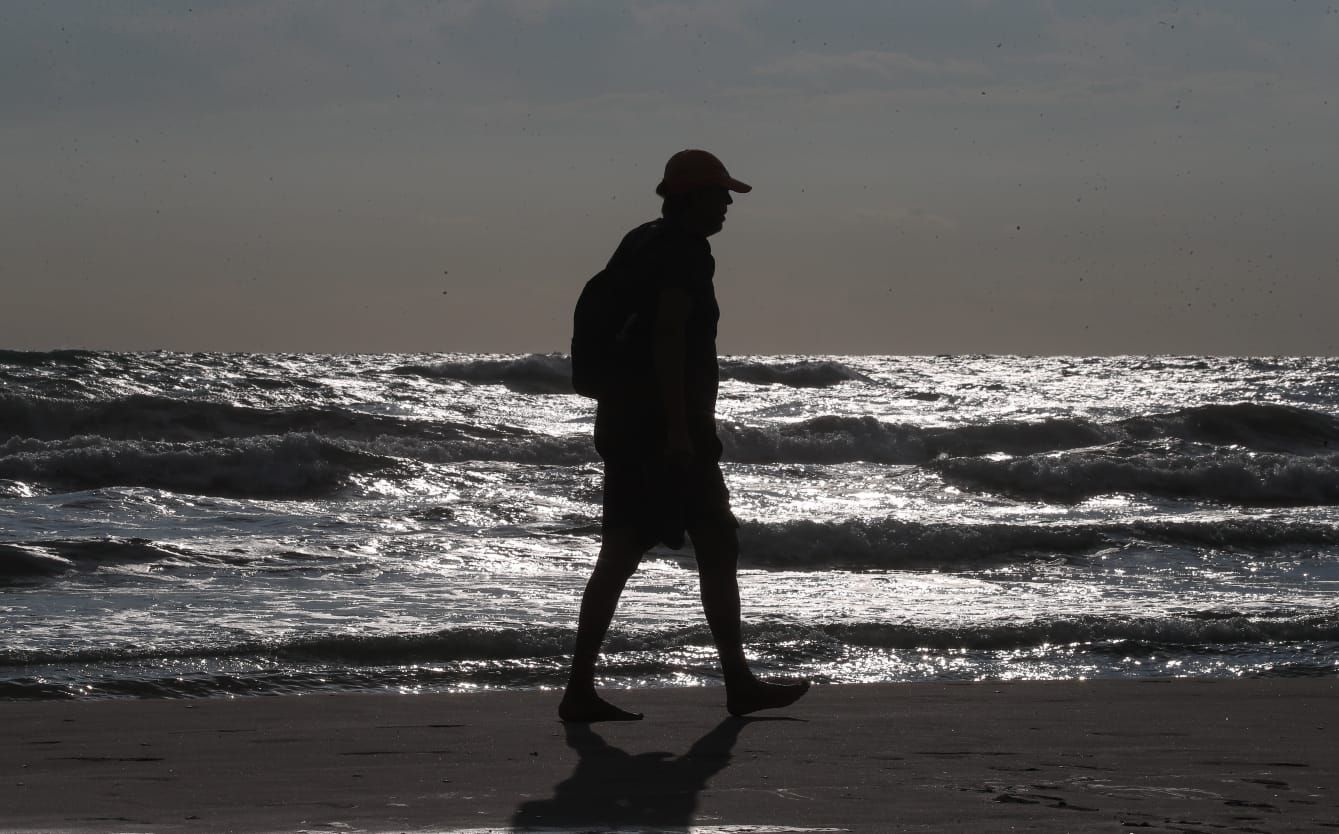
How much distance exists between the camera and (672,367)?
3.53 m

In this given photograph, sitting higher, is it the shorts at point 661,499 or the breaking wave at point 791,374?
the breaking wave at point 791,374

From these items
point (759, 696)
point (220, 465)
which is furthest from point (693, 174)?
point (220, 465)

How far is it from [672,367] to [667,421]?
0.43 ft

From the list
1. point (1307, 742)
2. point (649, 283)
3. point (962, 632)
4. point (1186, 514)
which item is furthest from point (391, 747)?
point (1186, 514)

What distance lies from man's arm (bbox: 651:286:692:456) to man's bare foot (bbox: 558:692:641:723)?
682 millimetres

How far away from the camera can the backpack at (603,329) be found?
11.9ft

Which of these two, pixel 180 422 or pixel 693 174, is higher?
pixel 693 174

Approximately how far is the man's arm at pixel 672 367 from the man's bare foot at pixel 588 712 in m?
0.68

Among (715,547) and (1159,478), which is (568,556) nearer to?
(715,547)

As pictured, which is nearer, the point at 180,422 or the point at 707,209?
the point at 707,209

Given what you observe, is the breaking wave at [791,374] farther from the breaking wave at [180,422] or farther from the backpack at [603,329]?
the backpack at [603,329]

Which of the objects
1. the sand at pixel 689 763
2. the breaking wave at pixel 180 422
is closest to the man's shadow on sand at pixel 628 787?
the sand at pixel 689 763

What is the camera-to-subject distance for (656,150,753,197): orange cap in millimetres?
3725

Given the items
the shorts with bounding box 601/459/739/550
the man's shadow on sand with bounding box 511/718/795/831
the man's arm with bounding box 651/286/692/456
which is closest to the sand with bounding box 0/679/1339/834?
the man's shadow on sand with bounding box 511/718/795/831
